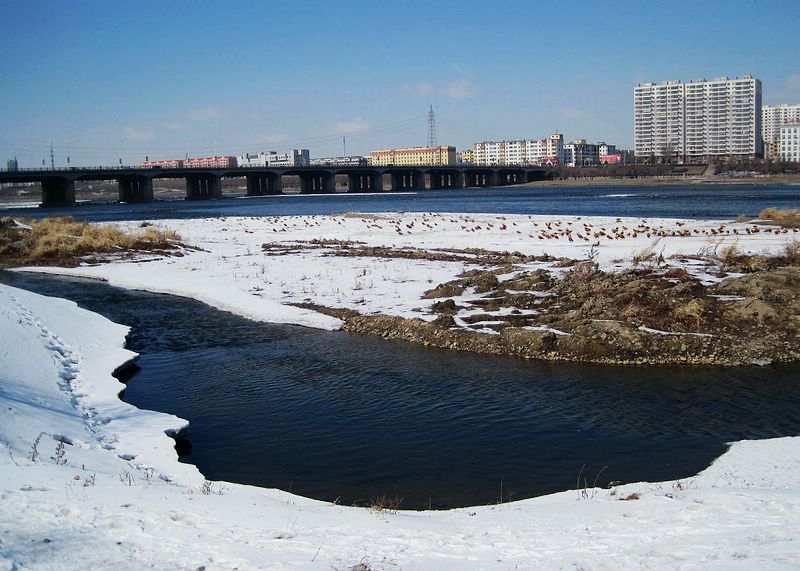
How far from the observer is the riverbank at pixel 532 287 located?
679 inches

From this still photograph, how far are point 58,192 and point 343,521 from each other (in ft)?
468

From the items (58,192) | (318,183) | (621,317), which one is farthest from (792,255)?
(318,183)

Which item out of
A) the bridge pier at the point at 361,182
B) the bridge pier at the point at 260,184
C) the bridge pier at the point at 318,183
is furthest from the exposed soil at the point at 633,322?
the bridge pier at the point at 361,182

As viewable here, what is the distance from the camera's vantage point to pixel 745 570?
6129 millimetres

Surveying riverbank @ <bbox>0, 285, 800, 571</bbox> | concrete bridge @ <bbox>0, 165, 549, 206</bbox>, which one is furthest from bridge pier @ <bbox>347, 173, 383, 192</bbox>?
riverbank @ <bbox>0, 285, 800, 571</bbox>

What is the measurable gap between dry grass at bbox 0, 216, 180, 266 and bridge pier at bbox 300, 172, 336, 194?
131m

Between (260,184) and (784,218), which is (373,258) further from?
(260,184)

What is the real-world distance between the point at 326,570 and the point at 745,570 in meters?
3.57

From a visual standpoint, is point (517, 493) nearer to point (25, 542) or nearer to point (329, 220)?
point (25, 542)

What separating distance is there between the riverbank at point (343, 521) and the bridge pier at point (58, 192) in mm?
135110

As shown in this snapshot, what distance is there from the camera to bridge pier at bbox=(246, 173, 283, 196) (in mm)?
173125

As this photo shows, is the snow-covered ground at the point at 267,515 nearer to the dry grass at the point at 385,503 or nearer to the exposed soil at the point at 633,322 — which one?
the dry grass at the point at 385,503

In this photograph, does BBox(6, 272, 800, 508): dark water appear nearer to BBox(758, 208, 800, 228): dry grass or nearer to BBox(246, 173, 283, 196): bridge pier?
BBox(758, 208, 800, 228): dry grass

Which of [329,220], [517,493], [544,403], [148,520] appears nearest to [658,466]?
[517,493]
